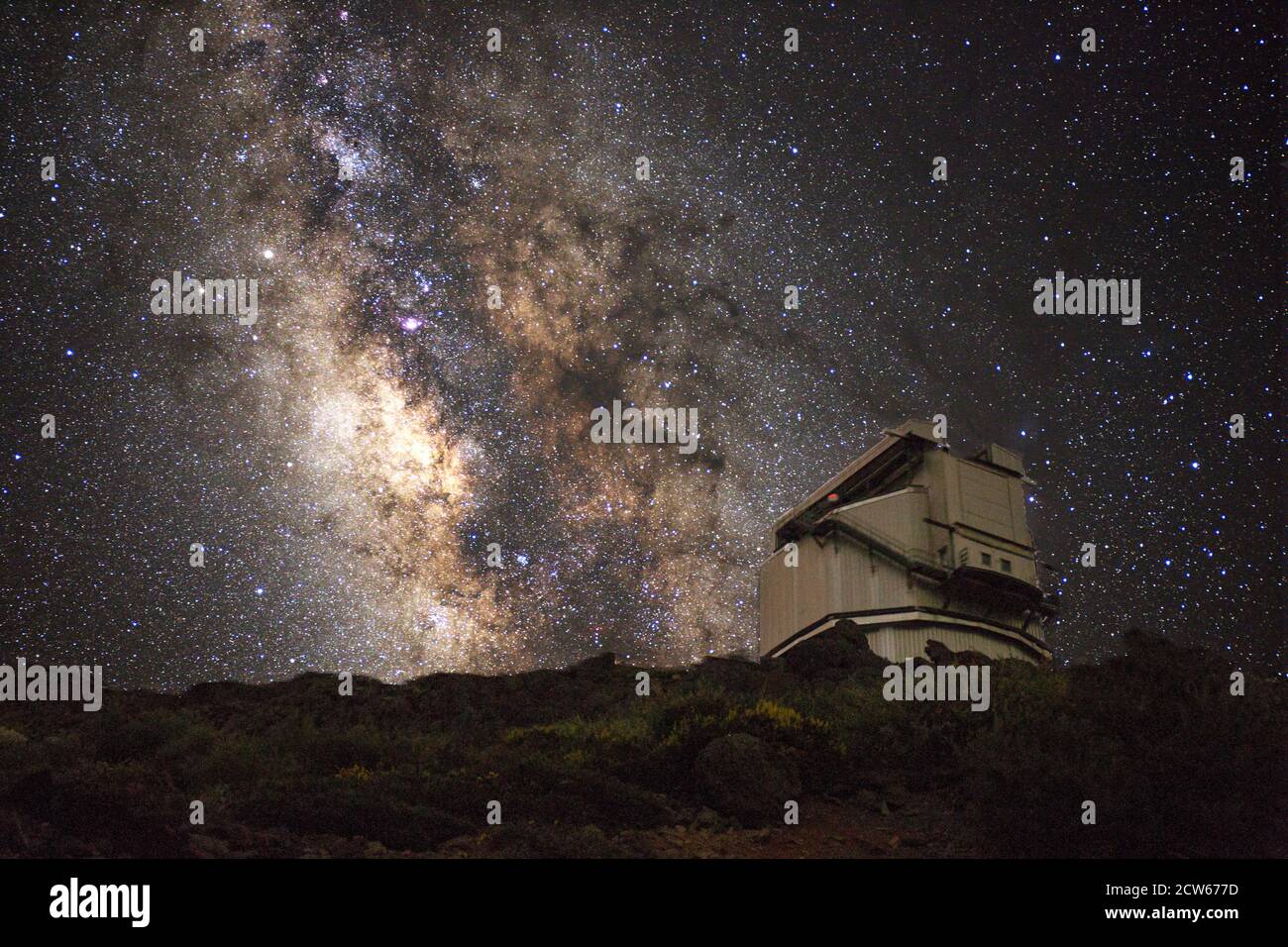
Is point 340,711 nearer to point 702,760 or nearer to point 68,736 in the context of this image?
point 68,736

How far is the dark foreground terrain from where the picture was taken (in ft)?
47.1

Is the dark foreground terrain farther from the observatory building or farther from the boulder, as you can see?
the observatory building

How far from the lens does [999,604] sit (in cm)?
3294

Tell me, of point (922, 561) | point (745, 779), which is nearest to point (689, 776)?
point (745, 779)

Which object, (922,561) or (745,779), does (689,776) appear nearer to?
(745,779)

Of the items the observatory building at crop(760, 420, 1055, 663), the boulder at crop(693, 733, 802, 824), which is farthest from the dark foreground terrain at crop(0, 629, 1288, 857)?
the observatory building at crop(760, 420, 1055, 663)

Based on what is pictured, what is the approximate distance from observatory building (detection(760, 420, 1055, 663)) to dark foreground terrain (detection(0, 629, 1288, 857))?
8768 millimetres

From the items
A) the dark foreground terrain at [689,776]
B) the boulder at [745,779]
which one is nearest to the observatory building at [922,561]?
the dark foreground terrain at [689,776]

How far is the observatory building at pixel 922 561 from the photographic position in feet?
104

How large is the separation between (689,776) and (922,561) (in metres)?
17.3

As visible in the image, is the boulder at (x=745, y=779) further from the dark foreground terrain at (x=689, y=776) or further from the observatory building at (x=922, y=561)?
the observatory building at (x=922, y=561)

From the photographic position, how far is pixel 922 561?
3189 cm

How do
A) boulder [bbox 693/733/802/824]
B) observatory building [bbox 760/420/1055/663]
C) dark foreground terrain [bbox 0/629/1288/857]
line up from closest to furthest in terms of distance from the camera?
dark foreground terrain [bbox 0/629/1288/857], boulder [bbox 693/733/802/824], observatory building [bbox 760/420/1055/663]
